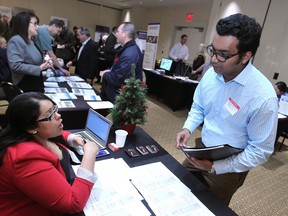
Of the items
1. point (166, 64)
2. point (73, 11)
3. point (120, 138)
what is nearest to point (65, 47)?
point (166, 64)

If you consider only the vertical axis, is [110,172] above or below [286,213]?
above

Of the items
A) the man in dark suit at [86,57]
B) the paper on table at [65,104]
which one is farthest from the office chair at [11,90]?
the man in dark suit at [86,57]

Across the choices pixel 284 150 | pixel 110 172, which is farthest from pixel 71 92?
pixel 284 150

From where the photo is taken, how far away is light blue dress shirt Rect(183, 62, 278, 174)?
1.02 meters

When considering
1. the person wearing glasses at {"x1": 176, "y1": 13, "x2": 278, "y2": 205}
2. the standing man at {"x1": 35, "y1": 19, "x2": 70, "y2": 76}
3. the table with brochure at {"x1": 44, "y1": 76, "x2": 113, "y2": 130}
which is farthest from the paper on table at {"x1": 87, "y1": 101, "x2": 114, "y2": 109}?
the standing man at {"x1": 35, "y1": 19, "x2": 70, "y2": 76}

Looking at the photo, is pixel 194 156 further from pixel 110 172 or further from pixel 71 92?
pixel 71 92

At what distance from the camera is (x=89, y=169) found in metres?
0.93

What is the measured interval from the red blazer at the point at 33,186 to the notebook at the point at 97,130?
0.46 metres

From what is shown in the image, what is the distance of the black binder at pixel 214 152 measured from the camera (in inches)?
39.3

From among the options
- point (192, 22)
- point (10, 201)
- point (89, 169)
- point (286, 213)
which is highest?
point (192, 22)

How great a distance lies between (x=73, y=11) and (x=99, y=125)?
984 centimetres

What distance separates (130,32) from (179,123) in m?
2.05

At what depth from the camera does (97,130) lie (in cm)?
139

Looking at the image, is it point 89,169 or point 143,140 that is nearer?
point 89,169
